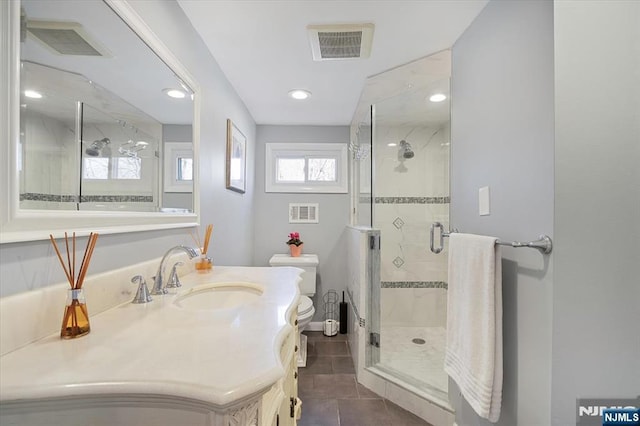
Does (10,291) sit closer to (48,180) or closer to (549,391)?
(48,180)

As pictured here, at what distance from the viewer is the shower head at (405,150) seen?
2794mm

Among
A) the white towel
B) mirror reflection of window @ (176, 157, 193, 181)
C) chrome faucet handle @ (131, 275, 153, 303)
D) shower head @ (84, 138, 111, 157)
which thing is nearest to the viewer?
Answer: shower head @ (84, 138, 111, 157)

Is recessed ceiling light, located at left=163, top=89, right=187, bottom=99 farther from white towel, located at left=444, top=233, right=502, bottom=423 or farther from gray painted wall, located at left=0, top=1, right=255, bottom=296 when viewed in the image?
white towel, located at left=444, top=233, right=502, bottom=423

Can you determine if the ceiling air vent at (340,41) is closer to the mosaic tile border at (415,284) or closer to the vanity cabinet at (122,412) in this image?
the vanity cabinet at (122,412)

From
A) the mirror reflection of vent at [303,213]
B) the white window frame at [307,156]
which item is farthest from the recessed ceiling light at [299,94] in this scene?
the mirror reflection of vent at [303,213]

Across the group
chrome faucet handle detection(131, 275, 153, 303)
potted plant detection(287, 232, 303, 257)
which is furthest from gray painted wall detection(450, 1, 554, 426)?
potted plant detection(287, 232, 303, 257)

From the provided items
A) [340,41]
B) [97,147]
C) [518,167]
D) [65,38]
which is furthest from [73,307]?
[340,41]

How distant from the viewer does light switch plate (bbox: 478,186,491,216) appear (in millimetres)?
1347

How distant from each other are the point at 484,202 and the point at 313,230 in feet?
6.62

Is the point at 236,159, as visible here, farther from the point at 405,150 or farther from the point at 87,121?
the point at 405,150

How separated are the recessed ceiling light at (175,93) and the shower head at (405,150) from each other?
6.61 feet

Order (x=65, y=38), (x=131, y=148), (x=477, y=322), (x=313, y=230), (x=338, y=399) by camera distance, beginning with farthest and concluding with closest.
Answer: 1. (x=313, y=230)
2. (x=338, y=399)
3. (x=477, y=322)
4. (x=131, y=148)
5. (x=65, y=38)

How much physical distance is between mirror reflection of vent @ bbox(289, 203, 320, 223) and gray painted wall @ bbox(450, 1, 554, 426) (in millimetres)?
1867

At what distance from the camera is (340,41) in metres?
1.66
